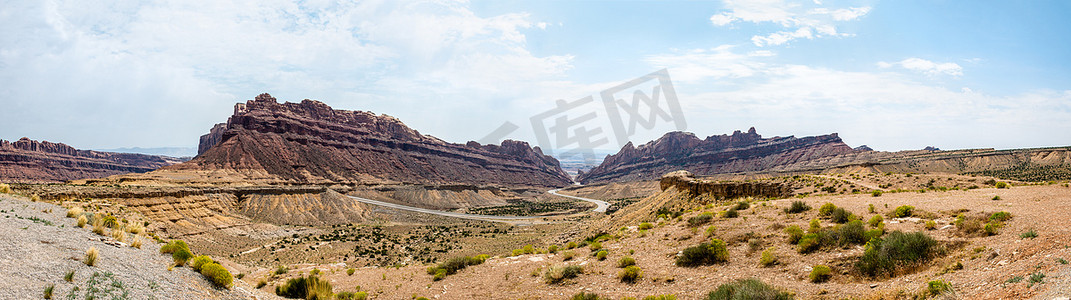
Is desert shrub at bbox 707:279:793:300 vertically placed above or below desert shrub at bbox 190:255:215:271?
below

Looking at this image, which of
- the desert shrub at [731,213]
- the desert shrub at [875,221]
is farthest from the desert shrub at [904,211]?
the desert shrub at [731,213]

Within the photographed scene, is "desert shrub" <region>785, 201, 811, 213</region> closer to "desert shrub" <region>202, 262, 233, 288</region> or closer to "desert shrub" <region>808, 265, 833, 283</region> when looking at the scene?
"desert shrub" <region>808, 265, 833, 283</region>

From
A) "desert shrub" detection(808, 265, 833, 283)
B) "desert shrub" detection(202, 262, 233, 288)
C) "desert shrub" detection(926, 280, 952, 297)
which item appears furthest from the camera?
"desert shrub" detection(202, 262, 233, 288)

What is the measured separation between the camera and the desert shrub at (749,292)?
35.3 feet

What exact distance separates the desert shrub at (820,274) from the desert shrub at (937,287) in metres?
3.18

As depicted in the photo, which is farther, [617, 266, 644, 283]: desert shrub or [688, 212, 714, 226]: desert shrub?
[688, 212, 714, 226]: desert shrub

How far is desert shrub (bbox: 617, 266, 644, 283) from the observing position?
16.0 metres

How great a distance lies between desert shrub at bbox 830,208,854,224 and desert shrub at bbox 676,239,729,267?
5.36 meters

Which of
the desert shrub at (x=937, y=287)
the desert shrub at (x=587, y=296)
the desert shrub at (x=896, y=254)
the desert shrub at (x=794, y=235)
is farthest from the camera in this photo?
the desert shrub at (x=794, y=235)

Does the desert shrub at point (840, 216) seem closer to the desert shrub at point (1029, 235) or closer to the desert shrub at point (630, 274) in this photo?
the desert shrub at point (1029, 235)

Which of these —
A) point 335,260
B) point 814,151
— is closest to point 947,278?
point 335,260

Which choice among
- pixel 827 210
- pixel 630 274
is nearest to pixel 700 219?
pixel 827 210

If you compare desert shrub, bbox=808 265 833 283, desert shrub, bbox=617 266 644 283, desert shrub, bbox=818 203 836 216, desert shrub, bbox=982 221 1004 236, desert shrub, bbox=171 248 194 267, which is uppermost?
desert shrub, bbox=982 221 1004 236

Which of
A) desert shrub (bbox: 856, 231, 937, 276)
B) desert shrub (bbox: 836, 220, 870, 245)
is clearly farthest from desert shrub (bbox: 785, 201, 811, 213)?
desert shrub (bbox: 856, 231, 937, 276)
